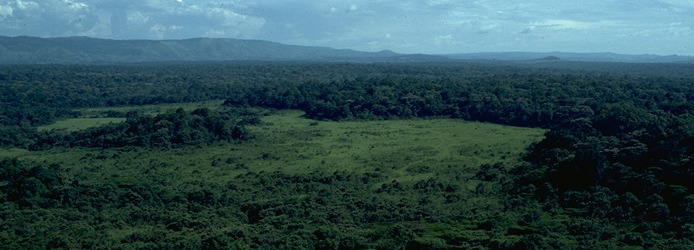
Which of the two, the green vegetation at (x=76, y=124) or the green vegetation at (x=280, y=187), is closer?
the green vegetation at (x=280, y=187)

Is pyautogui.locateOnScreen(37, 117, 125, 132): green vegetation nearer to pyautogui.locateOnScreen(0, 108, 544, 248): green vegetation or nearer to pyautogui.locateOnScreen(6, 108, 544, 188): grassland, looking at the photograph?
pyautogui.locateOnScreen(6, 108, 544, 188): grassland

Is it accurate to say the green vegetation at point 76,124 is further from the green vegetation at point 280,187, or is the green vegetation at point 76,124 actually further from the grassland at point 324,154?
the green vegetation at point 280,187

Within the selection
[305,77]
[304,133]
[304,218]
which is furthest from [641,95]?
[305,77]

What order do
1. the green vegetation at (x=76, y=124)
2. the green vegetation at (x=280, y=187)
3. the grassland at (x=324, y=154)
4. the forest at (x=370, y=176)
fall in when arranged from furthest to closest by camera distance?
the green vegetation at (x=76, y=124)
the grassland at (x=324, y=154)
the green vegetation at (x=280, y=187)
the forest at (x=370, y=176)

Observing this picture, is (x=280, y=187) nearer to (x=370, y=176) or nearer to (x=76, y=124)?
(x=370, y=176)

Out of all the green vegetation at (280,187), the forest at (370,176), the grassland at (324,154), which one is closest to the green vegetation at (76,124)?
the forest at (370,176)

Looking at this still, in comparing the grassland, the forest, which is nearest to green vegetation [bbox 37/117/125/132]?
the forest

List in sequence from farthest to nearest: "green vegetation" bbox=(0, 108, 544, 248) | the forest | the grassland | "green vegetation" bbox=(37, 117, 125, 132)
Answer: "green vegetation" bbox=(37, 117, 125, 132)
the grassland
"green vegetation" bbox=(0, 108, 544, 248)
the forest

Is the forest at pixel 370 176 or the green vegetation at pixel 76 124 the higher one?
the forest at pixel 370 176
